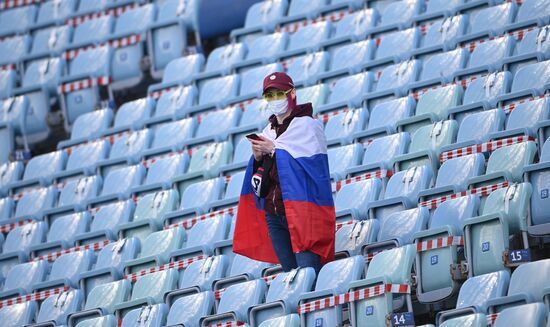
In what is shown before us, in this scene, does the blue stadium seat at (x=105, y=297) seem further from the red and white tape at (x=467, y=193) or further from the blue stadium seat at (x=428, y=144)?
the red and white tape at (x=467, y=193)

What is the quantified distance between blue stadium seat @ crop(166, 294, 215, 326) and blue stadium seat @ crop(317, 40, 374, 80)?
353cm

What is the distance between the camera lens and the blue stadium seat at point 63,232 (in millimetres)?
11562

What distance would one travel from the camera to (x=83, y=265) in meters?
11.1

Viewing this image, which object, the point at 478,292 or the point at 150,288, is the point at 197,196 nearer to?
the point at 150,288

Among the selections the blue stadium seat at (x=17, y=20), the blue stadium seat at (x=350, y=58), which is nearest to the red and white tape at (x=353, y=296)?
the blue stadium seat at (x=350, y=58)

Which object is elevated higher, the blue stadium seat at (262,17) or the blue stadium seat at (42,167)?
the blue stadium seat at (262,17)

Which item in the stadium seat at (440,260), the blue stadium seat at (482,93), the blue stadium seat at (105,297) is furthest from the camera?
the blue stadium seat at (482,93)

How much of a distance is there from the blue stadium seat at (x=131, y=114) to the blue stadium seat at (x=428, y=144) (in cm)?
373

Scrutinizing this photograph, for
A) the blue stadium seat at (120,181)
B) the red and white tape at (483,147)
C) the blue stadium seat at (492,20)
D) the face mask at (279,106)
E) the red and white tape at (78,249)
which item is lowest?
the red and white tape at (483,147)

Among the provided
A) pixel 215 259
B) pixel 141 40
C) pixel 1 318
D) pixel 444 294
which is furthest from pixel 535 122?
pixel 141 40

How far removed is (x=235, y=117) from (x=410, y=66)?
5.88ft

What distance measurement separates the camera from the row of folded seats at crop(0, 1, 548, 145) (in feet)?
37.6

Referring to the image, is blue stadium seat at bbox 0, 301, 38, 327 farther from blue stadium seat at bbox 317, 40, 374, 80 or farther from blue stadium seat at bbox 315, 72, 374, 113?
blue stadium seat at bbox 317, 40, 374, 80

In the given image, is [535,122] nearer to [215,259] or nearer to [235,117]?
[215,259]
